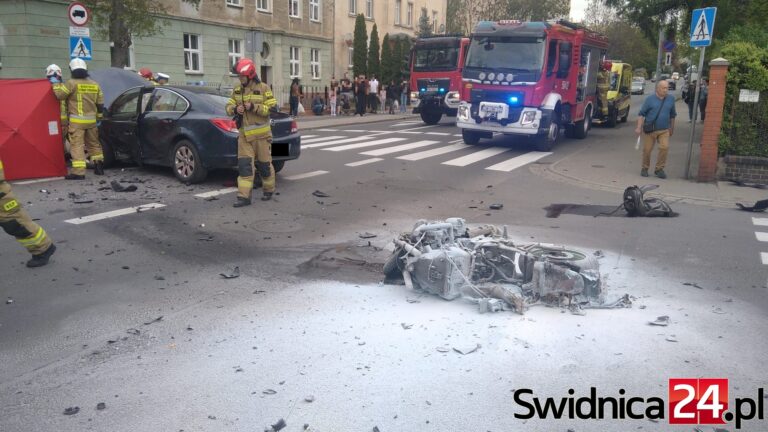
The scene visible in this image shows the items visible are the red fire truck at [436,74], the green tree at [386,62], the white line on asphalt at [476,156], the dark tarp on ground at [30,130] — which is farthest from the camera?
the green tree at [386,62]

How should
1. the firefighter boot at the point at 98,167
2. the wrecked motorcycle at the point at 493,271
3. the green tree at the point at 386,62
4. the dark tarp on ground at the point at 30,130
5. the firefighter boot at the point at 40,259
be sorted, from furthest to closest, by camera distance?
the green tree at the point at 386,62 → the firefighter boot at the point at 98,167 → the dark tarp on ground at the point at 30,130 → the firefighter boot at the point at 40,259 → the wrecked motorcycle at the point at 493,271

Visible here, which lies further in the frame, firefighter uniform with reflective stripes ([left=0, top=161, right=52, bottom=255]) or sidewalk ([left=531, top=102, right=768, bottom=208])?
sidewalk ([left=531, top=102, right=768, bottom=208])

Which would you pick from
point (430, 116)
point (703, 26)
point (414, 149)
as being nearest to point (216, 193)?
point (414, 149)

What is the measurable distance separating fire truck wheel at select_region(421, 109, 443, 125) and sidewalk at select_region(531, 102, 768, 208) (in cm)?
824

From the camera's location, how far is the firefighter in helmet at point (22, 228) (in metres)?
5.65

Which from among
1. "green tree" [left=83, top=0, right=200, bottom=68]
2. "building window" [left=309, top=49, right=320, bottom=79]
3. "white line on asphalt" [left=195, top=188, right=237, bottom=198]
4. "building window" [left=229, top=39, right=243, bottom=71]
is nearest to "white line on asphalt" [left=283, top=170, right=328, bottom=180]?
"white line on asphalt" [left=195, top=188, right=237, bottom=198]

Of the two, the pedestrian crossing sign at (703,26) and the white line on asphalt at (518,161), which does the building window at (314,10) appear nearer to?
the white line on asphalt at (518,161)

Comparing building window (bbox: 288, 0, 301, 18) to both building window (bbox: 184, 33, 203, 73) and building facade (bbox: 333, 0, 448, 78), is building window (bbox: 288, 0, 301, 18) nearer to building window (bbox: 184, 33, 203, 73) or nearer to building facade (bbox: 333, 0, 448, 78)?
building facade (bbox: 333, 0, 448, 78)

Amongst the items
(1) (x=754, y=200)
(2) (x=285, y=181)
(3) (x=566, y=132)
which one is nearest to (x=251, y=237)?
(2) (x=285, y=181)

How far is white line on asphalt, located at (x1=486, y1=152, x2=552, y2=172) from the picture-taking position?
13.4 metres

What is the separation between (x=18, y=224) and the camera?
5.75 m

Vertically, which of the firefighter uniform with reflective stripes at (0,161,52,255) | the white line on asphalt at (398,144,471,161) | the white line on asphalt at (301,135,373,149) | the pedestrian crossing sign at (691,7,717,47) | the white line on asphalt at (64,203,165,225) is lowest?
the white line on asphalt at (64,203,165,225)

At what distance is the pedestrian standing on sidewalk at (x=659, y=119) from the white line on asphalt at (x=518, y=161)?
8.83 feet

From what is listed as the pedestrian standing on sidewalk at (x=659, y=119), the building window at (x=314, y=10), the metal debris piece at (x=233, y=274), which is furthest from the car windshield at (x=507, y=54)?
the building window at (x=314, y=10)
